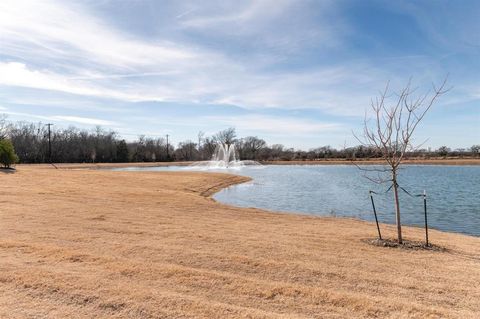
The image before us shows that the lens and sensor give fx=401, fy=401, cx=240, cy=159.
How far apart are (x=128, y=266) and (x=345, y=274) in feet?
11.6

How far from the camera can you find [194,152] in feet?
393

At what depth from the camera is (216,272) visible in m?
6.42

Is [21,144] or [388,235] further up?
[21,144]

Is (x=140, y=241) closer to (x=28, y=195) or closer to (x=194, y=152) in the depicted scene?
(x=28, y=195)

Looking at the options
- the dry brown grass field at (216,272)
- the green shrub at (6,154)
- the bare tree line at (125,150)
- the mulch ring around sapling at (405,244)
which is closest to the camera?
the dry brown grass field at (216,272)

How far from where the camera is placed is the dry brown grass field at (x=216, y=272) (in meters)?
4.94

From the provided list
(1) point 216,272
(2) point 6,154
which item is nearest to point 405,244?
(1) point 216,272

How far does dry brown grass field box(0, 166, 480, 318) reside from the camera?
494 cm

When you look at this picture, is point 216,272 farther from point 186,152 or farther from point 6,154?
point 186,152

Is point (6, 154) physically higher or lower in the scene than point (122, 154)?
lower

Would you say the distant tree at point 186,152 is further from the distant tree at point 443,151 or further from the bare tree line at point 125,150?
the distant tree at point 443,151

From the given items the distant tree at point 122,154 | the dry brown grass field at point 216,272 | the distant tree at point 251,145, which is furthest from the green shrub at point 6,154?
the distant tree at point 251,145

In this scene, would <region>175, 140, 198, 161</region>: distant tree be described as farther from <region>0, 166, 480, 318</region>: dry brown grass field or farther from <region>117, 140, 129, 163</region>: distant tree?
<region>0, 166, 480, 318</region>: dry brown grass field

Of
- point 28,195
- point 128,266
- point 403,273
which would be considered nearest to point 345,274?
point 403,273
